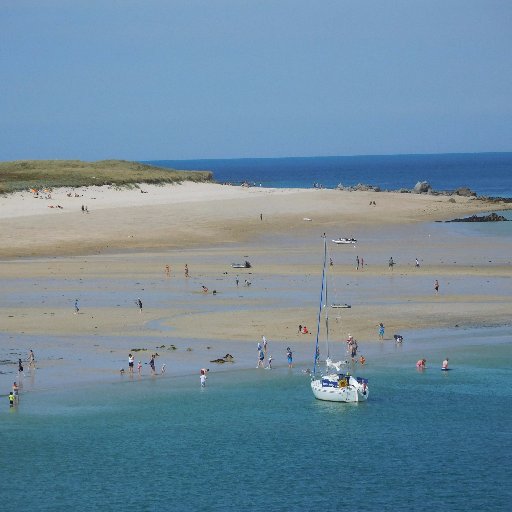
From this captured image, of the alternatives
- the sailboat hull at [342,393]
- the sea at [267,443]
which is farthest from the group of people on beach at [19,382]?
the sailboat hull at [342,393]

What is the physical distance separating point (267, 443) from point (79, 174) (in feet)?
303

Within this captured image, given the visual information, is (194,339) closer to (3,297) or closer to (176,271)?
(3,297)

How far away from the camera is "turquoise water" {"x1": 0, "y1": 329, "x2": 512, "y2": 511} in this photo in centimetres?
3103

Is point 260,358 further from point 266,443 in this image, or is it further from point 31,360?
point 266,443

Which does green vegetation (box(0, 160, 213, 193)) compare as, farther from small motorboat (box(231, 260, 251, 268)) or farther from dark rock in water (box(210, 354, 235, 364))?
dark rock in water (box(210, 354, 235, 364))

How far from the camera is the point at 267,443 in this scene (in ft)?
117

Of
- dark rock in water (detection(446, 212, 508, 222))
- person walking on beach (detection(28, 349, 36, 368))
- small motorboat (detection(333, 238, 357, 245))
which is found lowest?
person walking on beach (detection(28, 349, 36, 368))

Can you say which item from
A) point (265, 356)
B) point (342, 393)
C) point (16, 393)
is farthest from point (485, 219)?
point (16, 393)

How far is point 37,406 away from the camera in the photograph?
38.9 metres

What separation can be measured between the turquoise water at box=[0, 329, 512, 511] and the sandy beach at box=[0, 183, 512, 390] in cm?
323

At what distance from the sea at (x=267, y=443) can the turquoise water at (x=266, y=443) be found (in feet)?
0.19

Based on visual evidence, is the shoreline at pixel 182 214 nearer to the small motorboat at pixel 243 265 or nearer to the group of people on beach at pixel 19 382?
the small motorboat at pixel 243 265

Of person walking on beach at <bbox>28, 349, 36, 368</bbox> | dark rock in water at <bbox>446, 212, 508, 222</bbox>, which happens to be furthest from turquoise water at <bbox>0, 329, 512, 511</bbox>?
dark rock in water at <bbox>446, 212, 508, 222</bbox>

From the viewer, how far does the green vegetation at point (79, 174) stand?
114m
